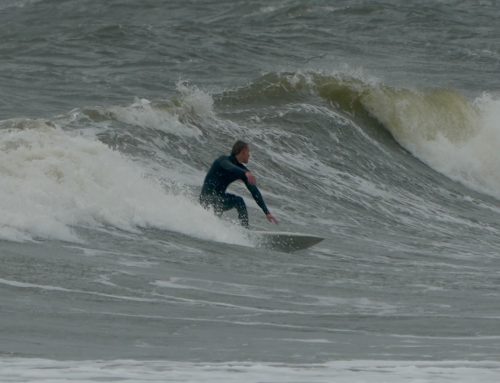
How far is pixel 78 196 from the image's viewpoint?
44.2ft

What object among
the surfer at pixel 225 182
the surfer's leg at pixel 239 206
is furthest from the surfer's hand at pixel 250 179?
the surfer's leg at pixel 239 206

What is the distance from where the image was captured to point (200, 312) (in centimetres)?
953

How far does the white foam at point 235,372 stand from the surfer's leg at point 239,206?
581cm

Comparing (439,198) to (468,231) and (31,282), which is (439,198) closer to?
(468,231)

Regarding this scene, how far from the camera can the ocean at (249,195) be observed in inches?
326

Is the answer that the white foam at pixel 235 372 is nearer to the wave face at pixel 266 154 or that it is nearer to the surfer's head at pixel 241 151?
the wave face at pixel 266 154

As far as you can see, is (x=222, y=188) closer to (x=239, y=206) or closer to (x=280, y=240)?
(x=239, y=206)

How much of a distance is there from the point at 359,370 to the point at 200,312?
229cm

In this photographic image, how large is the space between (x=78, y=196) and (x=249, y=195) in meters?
3.47

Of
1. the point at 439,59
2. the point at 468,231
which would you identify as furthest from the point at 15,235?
the point at 439,59

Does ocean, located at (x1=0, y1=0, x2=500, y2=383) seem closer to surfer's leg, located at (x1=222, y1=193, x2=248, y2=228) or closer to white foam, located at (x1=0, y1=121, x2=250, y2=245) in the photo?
white foam, located at (x1=0, y1=121, x2=250, y2=245)

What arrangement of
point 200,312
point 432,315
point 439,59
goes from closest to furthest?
1. point 200,312
2. point 432,315
3. point 439,59

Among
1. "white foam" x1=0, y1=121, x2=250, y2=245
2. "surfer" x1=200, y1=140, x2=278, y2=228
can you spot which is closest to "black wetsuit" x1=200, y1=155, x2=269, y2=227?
"surfer" x1=200, y1=140, x2=278, y2=228

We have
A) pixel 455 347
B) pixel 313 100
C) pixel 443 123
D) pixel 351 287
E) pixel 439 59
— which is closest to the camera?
pixel 455 347
